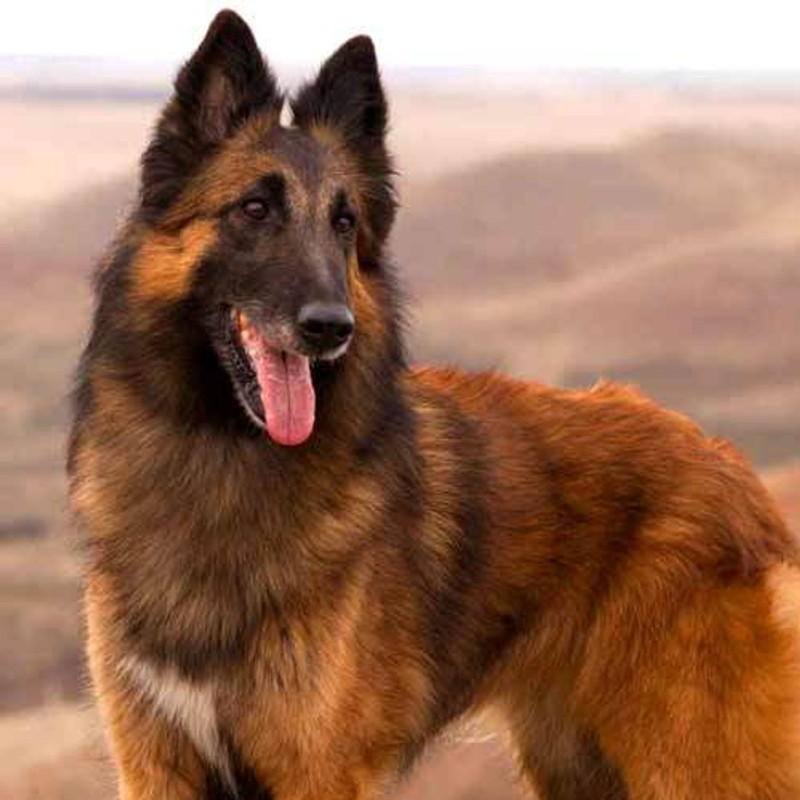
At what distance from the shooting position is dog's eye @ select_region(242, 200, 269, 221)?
614 cm

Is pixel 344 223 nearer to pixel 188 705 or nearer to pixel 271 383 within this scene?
pixel 271 383

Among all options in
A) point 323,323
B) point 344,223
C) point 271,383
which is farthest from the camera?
point 344,223

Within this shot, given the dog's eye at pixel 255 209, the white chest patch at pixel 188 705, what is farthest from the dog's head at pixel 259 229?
the white chest patch at pixel 188 705

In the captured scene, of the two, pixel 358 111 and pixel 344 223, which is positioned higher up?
pixel 358 111

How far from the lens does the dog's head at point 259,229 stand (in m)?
5.98

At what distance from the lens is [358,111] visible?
657 cm

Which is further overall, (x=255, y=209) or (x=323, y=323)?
(x=255, y=209)

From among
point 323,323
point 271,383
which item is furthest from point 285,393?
point 323,323

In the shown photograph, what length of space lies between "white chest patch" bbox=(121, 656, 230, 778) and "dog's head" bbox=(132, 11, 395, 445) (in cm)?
94

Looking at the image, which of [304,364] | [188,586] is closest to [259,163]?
[304,364]

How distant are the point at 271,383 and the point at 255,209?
591mm

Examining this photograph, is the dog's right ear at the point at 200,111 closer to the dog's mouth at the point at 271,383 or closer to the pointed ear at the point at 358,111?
the pointed ear at the point at 358,111

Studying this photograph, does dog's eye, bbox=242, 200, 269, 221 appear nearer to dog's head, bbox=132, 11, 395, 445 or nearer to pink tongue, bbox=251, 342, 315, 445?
dog's head, bbox=132, 11, 395, 445

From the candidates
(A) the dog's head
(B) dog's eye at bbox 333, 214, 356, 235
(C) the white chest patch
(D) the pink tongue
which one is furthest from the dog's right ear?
(C) the white chest patch
